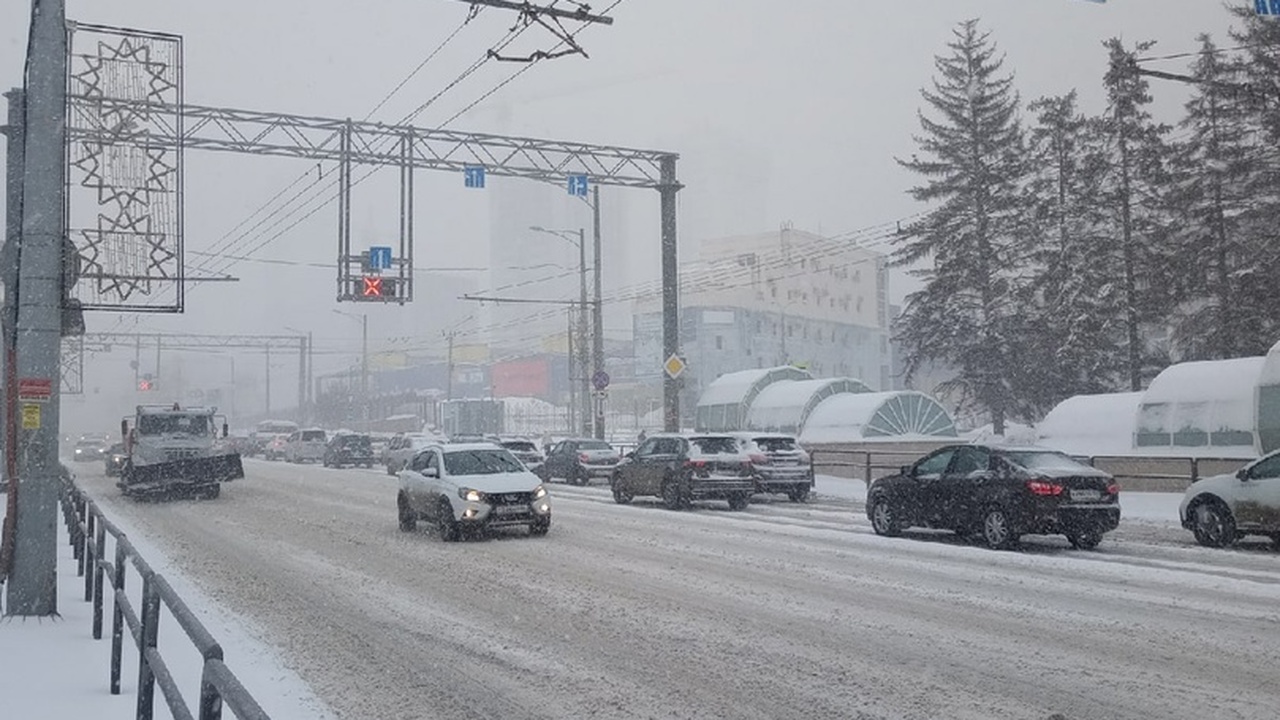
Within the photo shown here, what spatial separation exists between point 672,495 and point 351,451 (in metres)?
31.5

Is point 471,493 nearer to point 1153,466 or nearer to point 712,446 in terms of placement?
point 712,446

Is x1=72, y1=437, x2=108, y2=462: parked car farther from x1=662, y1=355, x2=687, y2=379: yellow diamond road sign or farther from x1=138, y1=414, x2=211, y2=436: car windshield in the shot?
x1=662, y1=355, x2=687, y2=379: yellow diamond road sign

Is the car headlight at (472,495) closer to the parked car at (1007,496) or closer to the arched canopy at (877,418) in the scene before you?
the parked car at (1007,496)

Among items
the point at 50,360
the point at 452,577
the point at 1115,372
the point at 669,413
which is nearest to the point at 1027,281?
the point at 1115,372

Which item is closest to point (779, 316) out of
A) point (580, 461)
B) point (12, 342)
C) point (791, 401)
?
point (791, 401)

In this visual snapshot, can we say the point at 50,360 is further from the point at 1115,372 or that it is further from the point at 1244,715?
the point at 1115,372

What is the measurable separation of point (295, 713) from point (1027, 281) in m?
50.0

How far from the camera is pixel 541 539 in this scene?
18406mm

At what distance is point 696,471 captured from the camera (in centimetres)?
2498

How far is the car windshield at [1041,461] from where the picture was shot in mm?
16734

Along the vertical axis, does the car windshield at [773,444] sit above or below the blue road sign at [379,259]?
below

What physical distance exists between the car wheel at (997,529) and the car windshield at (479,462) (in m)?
7.66

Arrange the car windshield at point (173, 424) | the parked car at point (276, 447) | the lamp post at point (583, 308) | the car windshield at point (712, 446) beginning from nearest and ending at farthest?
the car windshield at point (712, 446), the car windshield at point (173, 424), the lamp post at point (583, 308), the parked car at point (276, 447)

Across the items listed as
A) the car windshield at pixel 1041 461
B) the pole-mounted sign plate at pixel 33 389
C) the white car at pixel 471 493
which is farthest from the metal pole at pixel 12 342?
the car windshield at pixel 1041 461
